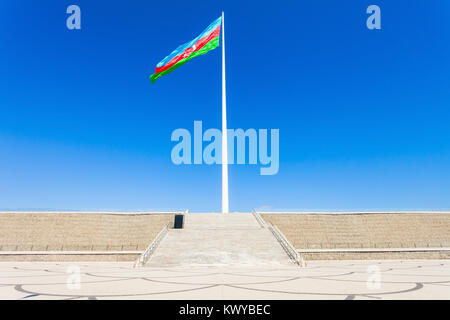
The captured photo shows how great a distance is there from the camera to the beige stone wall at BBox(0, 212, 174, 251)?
95.6 feet

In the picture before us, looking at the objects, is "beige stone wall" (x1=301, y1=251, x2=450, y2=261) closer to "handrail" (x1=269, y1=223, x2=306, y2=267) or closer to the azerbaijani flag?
"handrail" (x1=269, y1=223, x2=306, y2=267)

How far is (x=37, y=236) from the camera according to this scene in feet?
100

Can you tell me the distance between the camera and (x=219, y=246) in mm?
23078

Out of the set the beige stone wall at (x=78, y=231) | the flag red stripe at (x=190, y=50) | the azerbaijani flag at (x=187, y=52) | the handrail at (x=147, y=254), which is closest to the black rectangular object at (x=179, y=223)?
the handrail at (x=147, y=254)

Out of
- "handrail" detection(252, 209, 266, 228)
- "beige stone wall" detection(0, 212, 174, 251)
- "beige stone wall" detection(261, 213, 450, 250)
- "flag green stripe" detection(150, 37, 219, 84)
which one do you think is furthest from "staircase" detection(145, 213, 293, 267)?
"flag green stripe" detection(150, 37, 219, 84)

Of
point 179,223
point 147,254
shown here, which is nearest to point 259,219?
point 179,223

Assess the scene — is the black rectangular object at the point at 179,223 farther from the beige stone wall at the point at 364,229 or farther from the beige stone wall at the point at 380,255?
the beige stone wall at the point at 380,255

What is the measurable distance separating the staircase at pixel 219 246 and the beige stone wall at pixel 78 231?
14.7ft

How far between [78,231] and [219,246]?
16010mm

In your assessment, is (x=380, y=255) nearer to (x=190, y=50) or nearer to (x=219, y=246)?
(x=219, y=246)

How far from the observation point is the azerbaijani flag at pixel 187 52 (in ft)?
96.8
